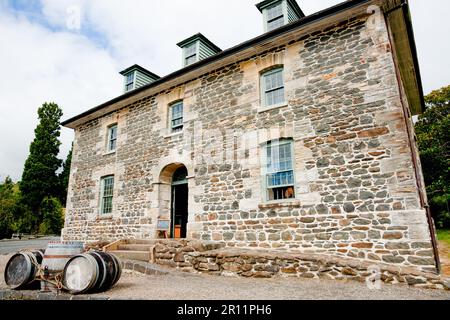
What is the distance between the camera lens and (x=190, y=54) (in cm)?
1268

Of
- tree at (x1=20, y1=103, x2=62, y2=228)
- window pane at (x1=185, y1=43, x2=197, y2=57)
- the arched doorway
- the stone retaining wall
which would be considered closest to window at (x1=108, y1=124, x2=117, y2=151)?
the arched doorway

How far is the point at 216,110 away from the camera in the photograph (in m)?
10.0

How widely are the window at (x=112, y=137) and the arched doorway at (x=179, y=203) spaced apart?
3.82 metres

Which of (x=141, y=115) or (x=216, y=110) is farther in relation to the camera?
(x=141, y=115)

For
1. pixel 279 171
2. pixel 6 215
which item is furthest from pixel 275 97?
pixel 6 215

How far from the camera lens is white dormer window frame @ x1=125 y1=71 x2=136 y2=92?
14.7 meters

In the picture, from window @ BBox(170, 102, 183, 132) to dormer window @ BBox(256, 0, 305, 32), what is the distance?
4255 millimetres

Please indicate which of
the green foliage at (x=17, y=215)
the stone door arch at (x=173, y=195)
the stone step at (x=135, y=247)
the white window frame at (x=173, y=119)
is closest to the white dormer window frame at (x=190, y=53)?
the white window frame at (x=173, y=119)

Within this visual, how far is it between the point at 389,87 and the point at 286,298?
5.57 meters

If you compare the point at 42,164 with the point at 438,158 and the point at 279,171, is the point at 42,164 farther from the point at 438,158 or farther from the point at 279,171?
the point at 438,158

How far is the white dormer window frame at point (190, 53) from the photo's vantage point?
492 inches

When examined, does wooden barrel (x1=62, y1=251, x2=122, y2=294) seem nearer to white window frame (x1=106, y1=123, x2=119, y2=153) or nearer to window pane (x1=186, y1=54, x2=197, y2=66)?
white window frame (x1=106, y1=123, x2=119, y2=153)
